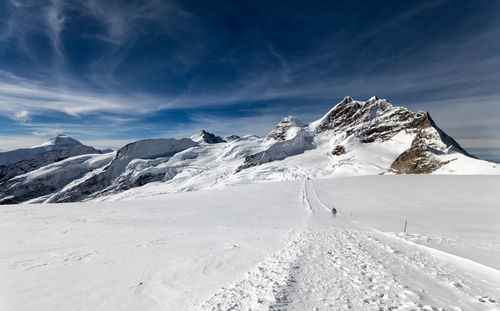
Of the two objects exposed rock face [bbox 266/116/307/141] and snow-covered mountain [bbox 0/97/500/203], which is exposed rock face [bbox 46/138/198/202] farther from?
exposed rock face [bbox 266/116/307/141]

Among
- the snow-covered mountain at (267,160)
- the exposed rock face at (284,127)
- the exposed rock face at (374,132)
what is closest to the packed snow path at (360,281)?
the snow-covered mountain at (267,160)

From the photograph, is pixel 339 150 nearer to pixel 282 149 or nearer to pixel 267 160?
pixel 282 149

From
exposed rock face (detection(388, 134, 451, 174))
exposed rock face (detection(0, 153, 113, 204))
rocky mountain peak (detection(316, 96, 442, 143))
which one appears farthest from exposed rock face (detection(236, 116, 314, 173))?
exposed rock face (detection(0, 153, 113, 204))

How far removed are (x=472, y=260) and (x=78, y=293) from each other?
1317cm

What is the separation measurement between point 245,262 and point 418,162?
73.5m

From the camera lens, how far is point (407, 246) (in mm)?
9781

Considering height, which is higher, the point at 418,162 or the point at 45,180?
the point at 418,162

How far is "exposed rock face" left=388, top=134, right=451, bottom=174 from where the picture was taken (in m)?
56.7

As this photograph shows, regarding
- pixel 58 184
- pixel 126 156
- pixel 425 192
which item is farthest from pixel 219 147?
pixel 425 192

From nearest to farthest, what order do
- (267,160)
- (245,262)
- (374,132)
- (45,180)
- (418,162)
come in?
(245,262) → (418,162) → (267,160) → (374,132) → (45,180)

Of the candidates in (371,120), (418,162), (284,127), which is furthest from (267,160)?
(284,127)

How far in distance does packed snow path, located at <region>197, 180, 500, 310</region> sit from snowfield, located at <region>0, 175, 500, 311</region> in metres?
0.04

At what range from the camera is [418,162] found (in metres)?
61.4

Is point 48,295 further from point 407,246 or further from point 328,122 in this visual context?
point 328,122
